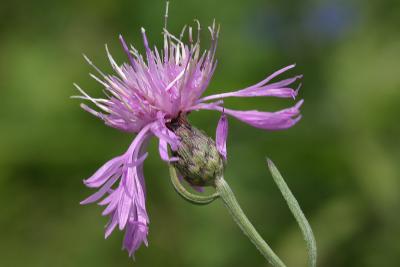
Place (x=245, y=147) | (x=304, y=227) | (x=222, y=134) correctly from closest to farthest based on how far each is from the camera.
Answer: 1. (x=304, y=227)
2. (x=222, y=134)
3. (x=245, y=147)

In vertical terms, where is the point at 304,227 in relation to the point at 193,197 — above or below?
below

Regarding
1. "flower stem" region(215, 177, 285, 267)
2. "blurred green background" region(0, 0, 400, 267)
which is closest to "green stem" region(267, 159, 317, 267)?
"flower stem" region(215, 177, 285, 267)

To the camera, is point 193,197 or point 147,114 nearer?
point 193,197

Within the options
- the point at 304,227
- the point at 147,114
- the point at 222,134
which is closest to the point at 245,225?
the point at 304,227

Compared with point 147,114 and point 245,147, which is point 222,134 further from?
point 245,147

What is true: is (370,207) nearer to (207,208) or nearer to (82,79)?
(207,208)

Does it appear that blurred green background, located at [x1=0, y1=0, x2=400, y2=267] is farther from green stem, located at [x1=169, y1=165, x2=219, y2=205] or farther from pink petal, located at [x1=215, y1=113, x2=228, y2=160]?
green stem, located at [x1=169, y1=165, x2=219, y2=205]
